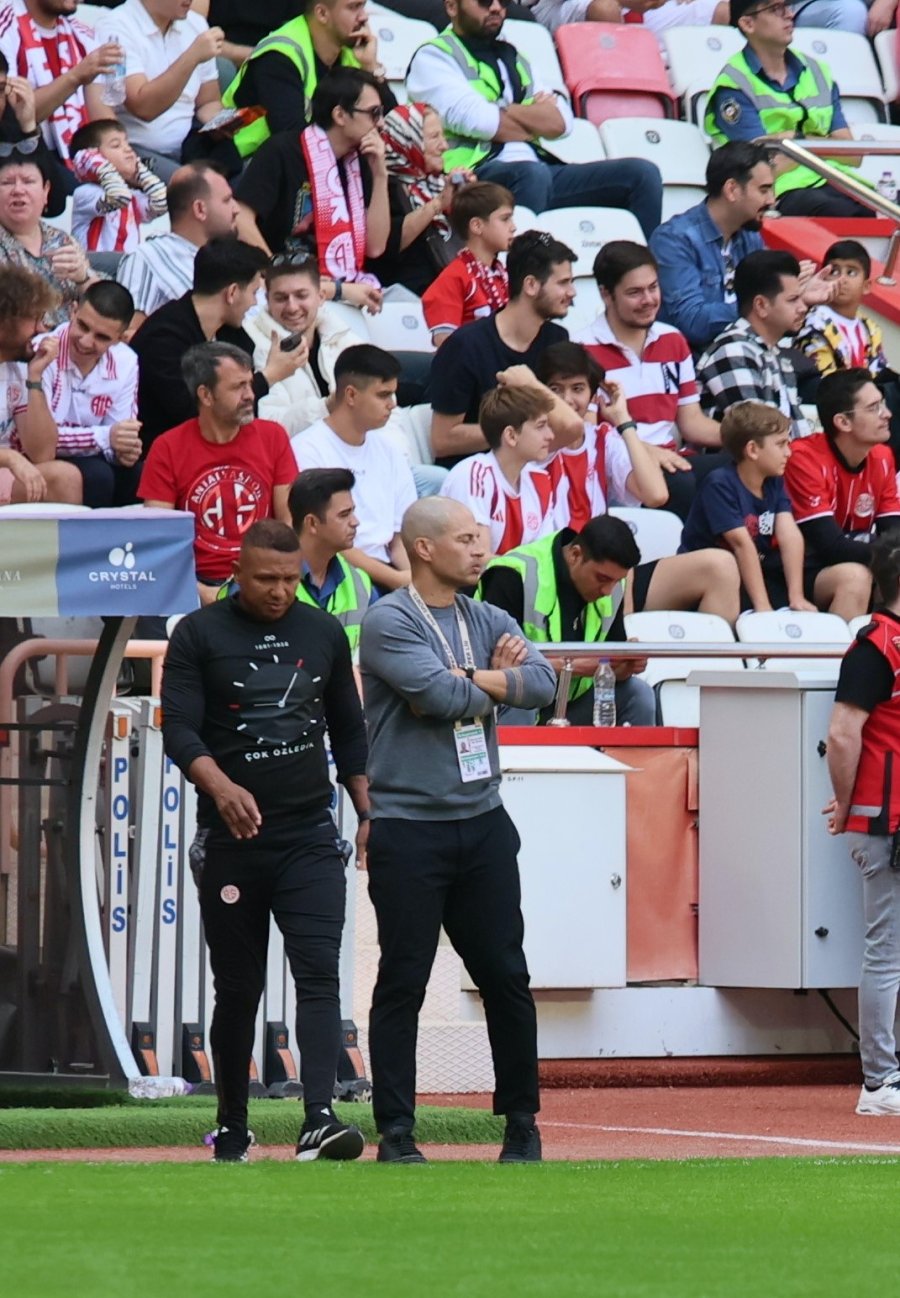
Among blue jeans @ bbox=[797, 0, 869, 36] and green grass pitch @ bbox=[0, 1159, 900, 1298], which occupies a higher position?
blue jeans @ bbox=[797, 0, 869, 36]

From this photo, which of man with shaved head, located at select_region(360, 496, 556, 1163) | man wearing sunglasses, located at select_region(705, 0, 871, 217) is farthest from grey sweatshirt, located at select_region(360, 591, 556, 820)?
man wearing sunglasses, located at select_region(705, 0, 871, 217)

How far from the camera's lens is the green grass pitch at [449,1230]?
5.11 meters

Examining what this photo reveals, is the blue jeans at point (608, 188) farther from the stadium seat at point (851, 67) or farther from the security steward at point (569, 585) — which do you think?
the security steward at point (569, 585)

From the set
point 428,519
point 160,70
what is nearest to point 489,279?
point 160,70

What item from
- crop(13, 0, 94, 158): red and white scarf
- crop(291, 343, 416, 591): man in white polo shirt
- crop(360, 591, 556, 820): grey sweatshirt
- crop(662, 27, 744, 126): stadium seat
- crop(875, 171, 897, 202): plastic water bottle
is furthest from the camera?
crop(662, 27, 744, 126): stadium seat

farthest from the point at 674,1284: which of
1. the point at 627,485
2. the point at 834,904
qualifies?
the point at 627,485

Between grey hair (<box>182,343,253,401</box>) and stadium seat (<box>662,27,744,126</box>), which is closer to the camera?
grey hair (<box>182,343,253,401</box>)

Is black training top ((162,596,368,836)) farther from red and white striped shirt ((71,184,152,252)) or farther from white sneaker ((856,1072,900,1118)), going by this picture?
red and white striped shirt ((71,184,152,252))

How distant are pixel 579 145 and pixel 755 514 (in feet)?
16.0

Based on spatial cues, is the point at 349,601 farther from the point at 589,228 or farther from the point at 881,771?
the point at 589,228

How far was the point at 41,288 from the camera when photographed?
11.1m

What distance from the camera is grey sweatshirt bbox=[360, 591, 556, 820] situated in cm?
751

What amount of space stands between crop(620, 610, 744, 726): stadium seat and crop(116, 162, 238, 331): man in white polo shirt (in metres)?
3.01

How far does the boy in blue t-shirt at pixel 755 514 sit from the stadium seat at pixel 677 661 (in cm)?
65
